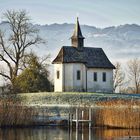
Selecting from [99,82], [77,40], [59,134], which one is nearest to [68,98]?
[99,82]

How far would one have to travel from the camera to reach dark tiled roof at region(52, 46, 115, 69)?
63969mm

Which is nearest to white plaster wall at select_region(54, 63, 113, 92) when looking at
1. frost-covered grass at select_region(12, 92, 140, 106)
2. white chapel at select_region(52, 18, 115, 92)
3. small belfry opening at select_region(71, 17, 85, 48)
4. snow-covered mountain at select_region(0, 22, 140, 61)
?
white chapel at select_region(52, 18, 115, 92)

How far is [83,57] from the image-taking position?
64500 mm

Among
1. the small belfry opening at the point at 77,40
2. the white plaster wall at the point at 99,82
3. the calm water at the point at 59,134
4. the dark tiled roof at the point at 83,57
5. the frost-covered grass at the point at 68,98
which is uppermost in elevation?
the small belfry opening at the point at 77,40

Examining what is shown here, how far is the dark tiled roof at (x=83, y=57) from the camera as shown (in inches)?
2518

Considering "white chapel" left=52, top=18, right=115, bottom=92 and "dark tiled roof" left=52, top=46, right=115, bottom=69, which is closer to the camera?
"white chapel" left=52, top=18, right=115, bottom=92

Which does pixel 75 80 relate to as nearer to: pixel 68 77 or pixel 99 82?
pixel 68 77

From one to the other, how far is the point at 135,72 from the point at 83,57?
28.5 meters

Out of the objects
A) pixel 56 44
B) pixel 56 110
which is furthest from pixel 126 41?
pixel 56 110

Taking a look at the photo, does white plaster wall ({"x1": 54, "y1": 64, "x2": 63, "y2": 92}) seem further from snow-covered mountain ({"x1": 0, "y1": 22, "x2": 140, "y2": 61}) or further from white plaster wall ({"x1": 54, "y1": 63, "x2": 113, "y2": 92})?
snow-covered mountain ({"x1": 0, "y1": 22, "x2": 140, "y2": 61})

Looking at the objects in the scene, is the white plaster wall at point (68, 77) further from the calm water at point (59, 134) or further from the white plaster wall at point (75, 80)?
the calm water at point (59, 134)

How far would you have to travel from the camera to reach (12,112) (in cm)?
4525

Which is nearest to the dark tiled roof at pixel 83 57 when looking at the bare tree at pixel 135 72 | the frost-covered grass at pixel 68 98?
the frost-covered grass at pixel 68 98

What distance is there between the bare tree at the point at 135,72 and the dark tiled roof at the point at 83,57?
18.4m
